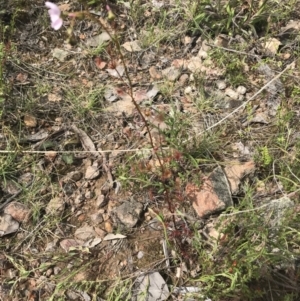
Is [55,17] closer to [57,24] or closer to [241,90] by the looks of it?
[57,24]

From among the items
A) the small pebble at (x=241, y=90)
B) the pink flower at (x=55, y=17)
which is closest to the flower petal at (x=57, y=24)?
the pink flower at (x=55, y=17)

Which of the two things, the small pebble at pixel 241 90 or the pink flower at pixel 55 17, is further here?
the small pebble at pixel 241 90

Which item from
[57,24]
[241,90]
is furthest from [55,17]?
[241,90]

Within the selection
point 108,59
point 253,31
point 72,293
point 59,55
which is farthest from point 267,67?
point 72,293

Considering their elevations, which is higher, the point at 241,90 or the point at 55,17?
the point at 55,17

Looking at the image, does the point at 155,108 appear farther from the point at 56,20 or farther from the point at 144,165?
the point at 56,20

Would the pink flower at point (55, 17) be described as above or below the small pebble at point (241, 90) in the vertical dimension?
above

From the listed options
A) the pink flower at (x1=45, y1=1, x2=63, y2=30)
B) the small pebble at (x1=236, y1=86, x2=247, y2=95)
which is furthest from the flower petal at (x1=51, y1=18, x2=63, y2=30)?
the small pebble at (x1=236, y1=86, x2=247, y2=95)

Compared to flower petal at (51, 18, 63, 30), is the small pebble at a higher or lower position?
lower

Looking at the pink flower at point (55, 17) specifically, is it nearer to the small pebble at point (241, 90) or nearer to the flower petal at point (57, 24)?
the flower petal at point (57, 24)

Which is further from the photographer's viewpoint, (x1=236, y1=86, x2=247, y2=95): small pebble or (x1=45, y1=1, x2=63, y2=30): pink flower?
(x1=236, y1=86, x2=247, y2=95): small pebble

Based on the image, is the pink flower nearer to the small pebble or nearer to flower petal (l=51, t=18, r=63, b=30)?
flower petal (l=51, t=18, r=63, b=30)

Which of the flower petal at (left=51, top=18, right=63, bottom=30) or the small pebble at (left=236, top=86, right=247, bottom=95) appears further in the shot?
the small pebble at (left=236, top=86, right=247, bottom=95)

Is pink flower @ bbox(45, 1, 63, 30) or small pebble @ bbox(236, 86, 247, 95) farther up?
pink flower @ bbox(45, 1, 63, 30)
